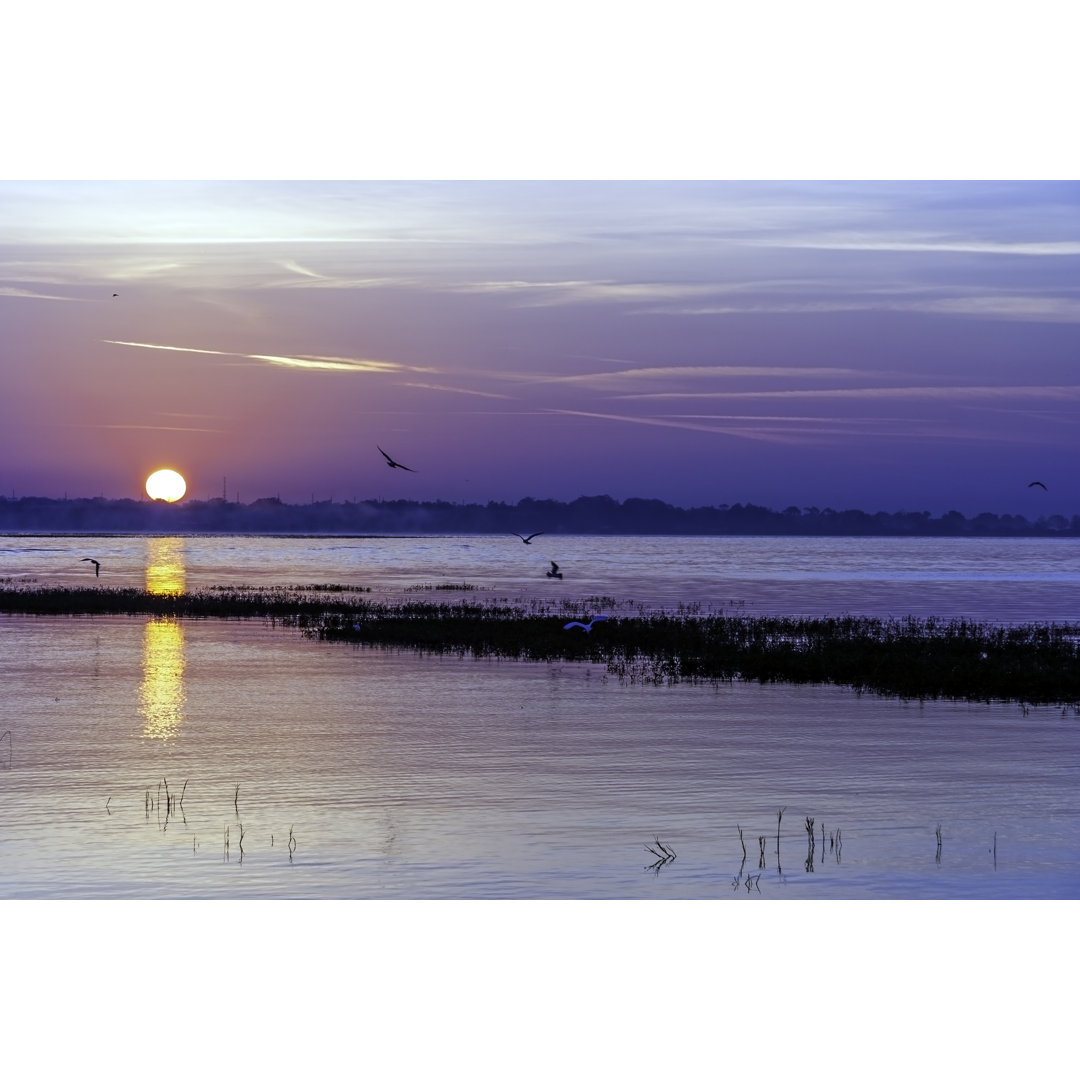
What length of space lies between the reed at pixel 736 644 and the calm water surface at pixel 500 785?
202 cm

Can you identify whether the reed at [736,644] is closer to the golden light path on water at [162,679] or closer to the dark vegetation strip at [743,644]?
the dark vegetation strip at [743,644]

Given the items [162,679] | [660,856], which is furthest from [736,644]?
[660,856]

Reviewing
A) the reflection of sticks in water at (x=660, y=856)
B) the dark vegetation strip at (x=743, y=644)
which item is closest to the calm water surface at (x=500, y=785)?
the reflection of sticks in water at (x=660, y=856)

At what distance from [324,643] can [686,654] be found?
12286 millimetres

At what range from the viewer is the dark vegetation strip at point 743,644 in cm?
3188

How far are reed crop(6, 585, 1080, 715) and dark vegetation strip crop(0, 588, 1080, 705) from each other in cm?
4

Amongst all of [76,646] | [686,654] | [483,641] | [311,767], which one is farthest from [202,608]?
[311,767]

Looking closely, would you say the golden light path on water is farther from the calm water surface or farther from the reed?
the reed

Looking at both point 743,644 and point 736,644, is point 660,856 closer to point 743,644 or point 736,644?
point 736,644

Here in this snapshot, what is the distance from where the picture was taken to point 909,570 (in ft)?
404

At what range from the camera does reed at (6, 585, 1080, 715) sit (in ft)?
105

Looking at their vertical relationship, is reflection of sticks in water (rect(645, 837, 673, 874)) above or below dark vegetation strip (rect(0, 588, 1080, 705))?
below

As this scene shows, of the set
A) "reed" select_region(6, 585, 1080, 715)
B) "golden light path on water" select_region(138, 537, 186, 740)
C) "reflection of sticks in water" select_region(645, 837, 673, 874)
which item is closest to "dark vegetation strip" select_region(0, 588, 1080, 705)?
"reed" select_region(6, 585, 1080, 715)

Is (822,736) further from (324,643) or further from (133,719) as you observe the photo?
(324,643)
